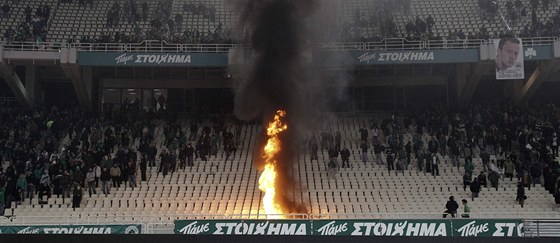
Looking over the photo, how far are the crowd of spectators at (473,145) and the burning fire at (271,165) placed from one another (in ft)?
9.33

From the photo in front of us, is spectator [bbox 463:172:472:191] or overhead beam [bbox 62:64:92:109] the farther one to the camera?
overhead beam [bbox 62:64:92:109]

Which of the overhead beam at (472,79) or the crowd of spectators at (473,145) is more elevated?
the overhead beam at (472,79)

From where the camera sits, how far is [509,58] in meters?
30.5

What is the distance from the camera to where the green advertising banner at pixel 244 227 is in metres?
17.4

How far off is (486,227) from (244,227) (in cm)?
631

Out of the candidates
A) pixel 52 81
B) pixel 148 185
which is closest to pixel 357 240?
pixel 148 185

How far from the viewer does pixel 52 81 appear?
3669 cm

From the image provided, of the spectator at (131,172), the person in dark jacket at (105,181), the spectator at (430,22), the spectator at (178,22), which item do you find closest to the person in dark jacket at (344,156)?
the spectator at (131,172)

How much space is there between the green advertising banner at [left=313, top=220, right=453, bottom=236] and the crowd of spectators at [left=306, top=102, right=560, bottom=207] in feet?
24.8

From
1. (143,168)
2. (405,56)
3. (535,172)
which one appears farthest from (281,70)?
(535,172)

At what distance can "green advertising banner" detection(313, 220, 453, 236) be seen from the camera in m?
17.5

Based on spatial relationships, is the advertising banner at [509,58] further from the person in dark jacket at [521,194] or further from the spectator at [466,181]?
the person in dark jacket at [521,194]

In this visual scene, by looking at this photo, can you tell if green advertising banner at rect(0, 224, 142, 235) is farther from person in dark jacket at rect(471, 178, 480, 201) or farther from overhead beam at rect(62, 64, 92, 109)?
overhead beam at rect(62, 64, 92, 109)

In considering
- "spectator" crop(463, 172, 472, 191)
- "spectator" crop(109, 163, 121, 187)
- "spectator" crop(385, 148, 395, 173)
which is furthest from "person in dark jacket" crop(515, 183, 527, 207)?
"spectator" crop(109, 163, 121, 187)
